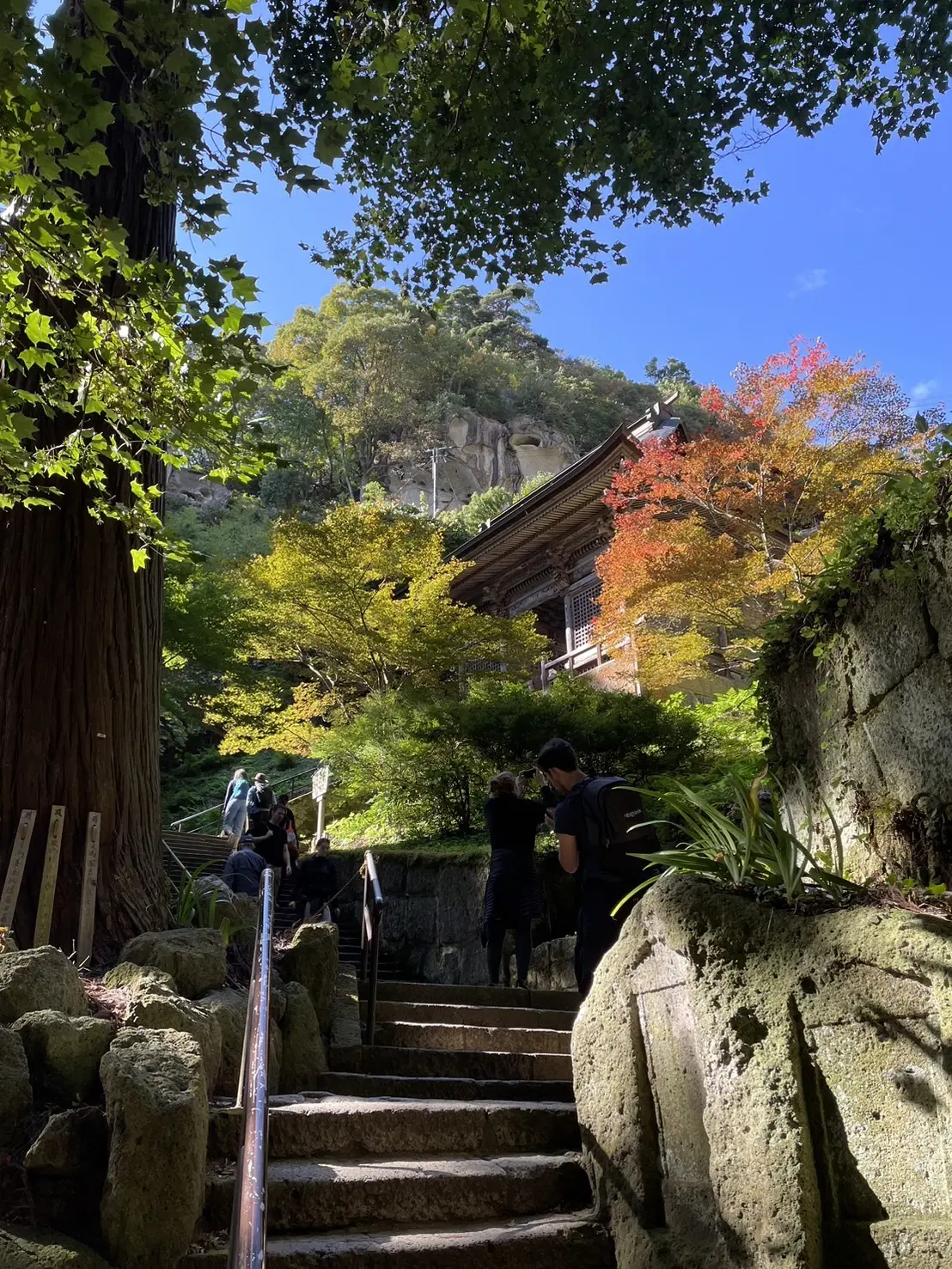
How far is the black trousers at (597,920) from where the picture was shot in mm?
4012

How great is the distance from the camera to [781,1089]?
7.66 feet

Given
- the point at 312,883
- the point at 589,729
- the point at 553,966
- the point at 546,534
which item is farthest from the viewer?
the point at 546,534

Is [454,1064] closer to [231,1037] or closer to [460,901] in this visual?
[231,1037]

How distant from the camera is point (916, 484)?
2.96 m

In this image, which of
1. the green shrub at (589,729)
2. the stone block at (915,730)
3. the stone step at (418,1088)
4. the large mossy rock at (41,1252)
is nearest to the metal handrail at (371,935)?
the stone step at (418,1088)

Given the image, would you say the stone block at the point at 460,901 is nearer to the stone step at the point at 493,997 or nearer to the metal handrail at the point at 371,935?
the metal handrail at the point at 371,935

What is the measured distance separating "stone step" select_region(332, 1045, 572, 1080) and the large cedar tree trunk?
4.06 feet

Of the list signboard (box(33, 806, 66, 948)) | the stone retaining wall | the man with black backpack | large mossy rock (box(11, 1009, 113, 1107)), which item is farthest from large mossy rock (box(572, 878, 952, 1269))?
the stone retaining wall

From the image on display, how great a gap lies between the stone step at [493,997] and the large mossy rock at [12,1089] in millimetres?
3270

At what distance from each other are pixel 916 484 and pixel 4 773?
159 inches

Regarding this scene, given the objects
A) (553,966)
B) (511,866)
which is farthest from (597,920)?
(553,966)

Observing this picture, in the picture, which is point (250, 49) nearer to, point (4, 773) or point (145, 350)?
point (145, 350)

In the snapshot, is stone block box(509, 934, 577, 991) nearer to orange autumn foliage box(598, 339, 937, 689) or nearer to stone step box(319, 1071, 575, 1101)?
stone step box(319, 1071, 575, 1101)

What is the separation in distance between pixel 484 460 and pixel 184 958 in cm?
3540
